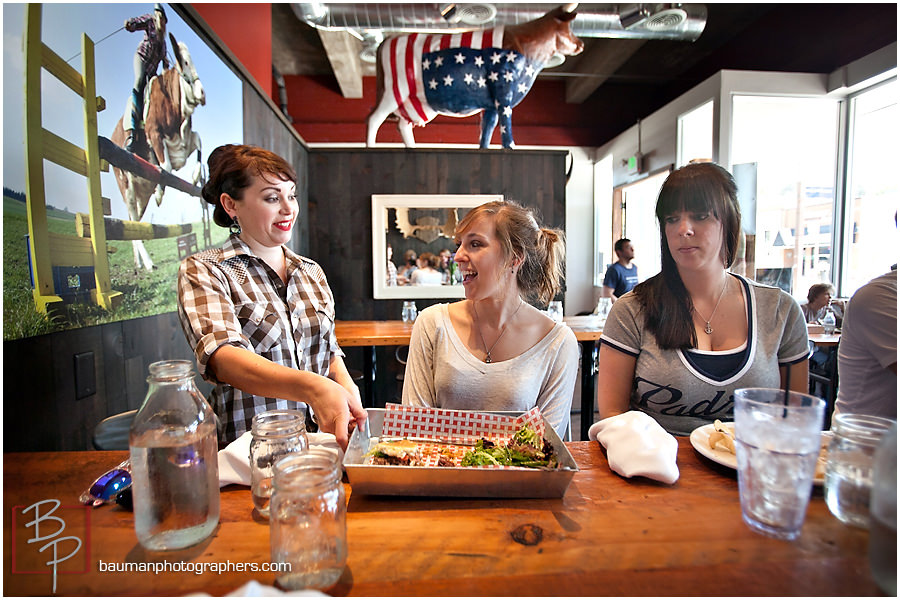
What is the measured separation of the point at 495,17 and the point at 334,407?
4316 mm

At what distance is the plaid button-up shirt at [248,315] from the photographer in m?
1.17

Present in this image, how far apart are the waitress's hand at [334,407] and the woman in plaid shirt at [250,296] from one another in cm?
23

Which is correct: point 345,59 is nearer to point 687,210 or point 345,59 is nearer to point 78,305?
point 78,305

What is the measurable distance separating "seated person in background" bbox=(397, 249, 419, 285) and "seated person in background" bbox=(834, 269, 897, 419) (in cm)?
358

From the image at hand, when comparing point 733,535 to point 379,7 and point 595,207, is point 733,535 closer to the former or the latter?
point 379,7

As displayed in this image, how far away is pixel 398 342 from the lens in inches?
118

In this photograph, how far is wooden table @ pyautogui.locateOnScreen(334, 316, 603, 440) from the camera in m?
2.91

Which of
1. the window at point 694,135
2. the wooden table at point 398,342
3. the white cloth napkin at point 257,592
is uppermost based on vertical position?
the window at point 694,135

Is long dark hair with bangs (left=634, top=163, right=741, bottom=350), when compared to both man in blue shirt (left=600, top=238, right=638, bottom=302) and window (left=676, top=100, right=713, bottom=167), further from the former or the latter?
window (left=676, top=100, right=713, bottom=167)

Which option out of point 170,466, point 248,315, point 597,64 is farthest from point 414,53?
point 597,64

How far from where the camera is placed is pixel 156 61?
181 cm

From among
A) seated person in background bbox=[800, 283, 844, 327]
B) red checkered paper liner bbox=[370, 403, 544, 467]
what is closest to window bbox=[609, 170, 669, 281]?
seated person in background bbox=[800, 283, 844, 327]

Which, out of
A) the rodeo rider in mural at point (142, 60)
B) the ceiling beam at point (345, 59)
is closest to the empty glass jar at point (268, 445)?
the rodeo rider in mural at point (142, 60)

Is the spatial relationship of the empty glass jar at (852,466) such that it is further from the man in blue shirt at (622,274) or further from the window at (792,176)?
the man in blue shirt at (622,274)
